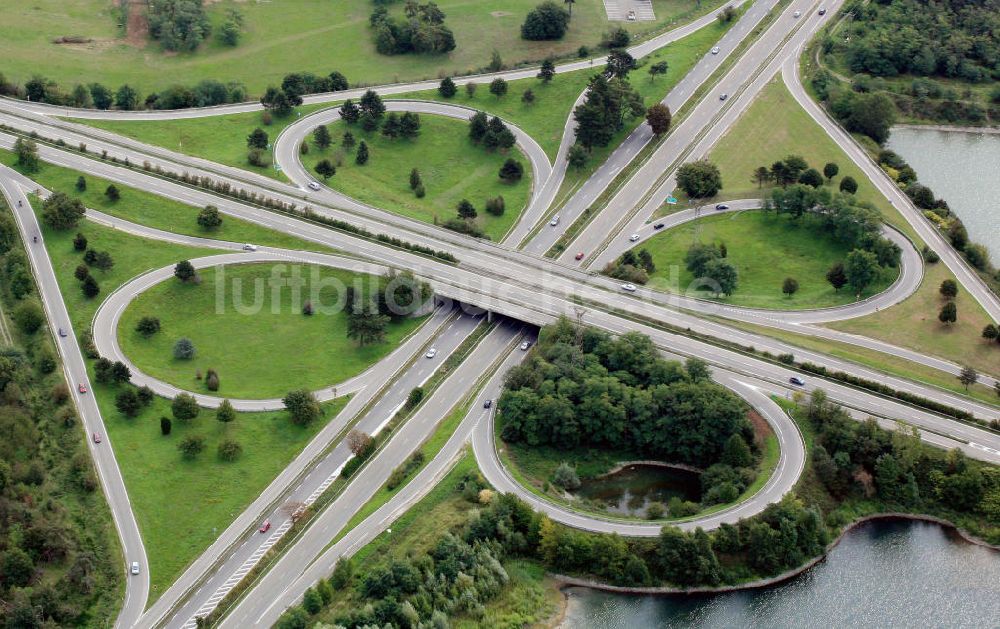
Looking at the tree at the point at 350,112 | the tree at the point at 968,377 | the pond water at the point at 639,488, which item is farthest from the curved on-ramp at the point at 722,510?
the tree at the point at 350,112

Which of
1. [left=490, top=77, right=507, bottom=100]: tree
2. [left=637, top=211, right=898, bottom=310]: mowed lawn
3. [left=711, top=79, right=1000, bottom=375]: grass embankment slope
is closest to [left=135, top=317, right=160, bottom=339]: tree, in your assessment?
[left=637, top=211, right=898, bottom=310]: mowed lawn

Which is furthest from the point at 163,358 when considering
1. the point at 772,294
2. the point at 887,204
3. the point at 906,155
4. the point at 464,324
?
the point at 906,155

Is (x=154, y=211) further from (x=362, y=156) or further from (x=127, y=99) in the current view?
(x=127, y=99)

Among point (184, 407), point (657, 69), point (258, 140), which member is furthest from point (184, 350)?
point (657, 69)

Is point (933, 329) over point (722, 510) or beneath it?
over

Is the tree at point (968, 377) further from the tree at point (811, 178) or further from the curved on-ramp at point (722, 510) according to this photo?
the tree at point (811, 178)
